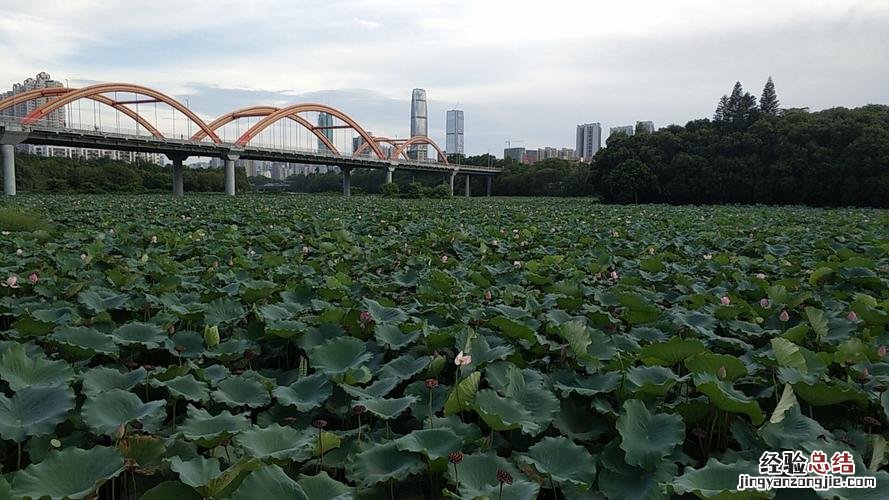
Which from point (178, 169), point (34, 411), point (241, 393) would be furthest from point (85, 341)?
point (178, 169)

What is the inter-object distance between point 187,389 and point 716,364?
180 cm

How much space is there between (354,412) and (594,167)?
4441 centimetres

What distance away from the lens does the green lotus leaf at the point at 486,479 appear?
4.48ft

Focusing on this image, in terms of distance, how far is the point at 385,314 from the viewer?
9.30 ft

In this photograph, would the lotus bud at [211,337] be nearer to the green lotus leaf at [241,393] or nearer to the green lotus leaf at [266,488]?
the green lotus leaf at [241,393]

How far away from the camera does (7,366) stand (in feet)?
6.31

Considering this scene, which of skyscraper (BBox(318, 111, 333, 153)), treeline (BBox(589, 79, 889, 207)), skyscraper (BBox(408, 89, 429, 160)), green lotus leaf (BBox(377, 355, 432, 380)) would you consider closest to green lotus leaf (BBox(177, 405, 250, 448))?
green lotus leaf (BBox(377, 355, 432, 380))

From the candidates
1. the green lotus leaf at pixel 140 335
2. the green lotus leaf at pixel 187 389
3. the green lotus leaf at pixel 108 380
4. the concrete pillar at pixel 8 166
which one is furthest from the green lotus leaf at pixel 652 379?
the concrete pillar at pixel 8 166

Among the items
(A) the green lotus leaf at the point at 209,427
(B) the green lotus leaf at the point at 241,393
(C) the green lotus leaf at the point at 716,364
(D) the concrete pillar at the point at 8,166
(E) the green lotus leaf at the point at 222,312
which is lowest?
(B) the green lotus leaf at the point at 241,393

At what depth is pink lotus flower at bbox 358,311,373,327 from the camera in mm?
2757

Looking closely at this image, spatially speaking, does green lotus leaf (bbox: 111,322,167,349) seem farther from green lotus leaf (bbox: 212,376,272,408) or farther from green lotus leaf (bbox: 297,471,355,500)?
green lotus leaf (bbox: 297,471,355,500)

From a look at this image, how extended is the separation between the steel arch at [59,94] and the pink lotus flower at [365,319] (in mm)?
47915

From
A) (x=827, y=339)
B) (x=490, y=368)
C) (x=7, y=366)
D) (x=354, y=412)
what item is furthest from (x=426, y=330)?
(x=827, y=339)

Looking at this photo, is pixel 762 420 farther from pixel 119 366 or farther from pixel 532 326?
pixel 119 366
